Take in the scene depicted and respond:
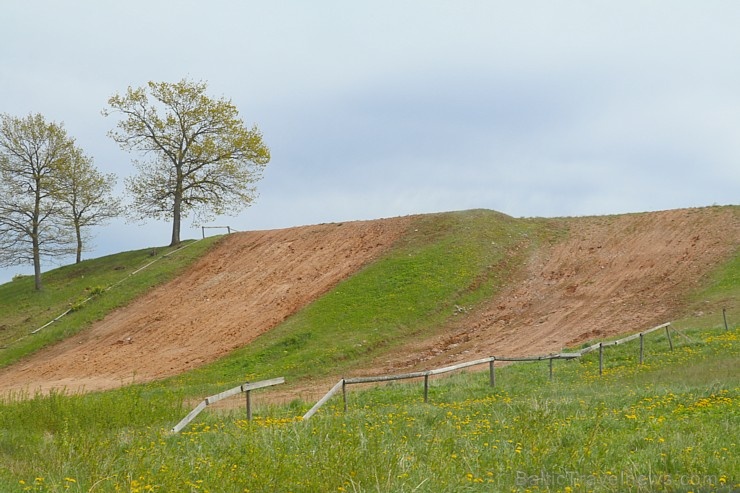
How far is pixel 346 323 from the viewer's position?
3070 cm

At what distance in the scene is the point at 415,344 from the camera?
28.3m

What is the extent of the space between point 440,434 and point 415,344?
57.5ft

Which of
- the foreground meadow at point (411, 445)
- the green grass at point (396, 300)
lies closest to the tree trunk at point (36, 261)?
the green grass at point (396, 300)

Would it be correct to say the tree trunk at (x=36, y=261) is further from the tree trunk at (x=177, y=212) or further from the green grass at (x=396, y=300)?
the green grass at (x=396, y=300)

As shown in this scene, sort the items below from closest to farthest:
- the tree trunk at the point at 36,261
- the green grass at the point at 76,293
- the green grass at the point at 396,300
Result: the green grass at the point at 396,300 < the green grass at the point at 76,293 < the tree trunk at the point at 36,261

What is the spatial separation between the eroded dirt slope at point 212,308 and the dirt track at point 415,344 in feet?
0.34

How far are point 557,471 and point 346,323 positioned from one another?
2247 centimetres

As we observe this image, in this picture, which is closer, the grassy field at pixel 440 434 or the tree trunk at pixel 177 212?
the grassy field at pixel 440 434

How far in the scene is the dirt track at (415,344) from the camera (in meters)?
27.6

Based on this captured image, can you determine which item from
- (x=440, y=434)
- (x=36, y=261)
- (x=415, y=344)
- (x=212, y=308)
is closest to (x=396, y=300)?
(x=415, y=344)

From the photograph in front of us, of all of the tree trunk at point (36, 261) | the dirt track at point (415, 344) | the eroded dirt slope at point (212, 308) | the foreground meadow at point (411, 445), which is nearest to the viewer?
the foreground meadow at point (411, 445)

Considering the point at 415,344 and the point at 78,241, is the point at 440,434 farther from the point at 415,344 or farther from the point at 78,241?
the point at 78,241

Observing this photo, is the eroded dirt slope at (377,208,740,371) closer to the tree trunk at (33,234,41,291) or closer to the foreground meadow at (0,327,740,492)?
the foreground meadow at (0,327,740,492)

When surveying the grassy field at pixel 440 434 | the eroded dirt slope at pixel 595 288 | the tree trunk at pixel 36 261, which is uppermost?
the tree trunk at pixel 36 261
